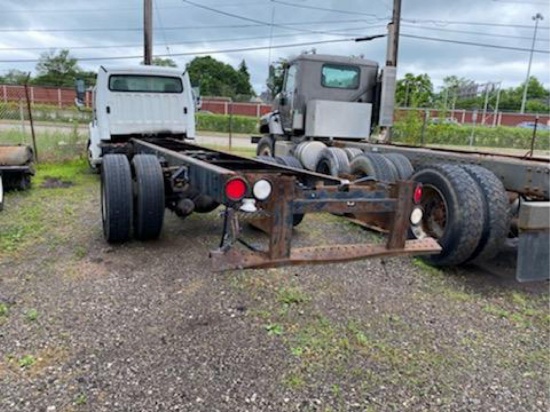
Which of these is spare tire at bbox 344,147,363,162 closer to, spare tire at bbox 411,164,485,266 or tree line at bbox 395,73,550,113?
spare tire at bbox 411,164,485,266

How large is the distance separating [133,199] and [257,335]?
2366 millimetres

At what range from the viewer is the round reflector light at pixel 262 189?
2.85m

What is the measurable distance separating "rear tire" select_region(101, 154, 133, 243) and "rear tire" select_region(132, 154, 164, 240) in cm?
10

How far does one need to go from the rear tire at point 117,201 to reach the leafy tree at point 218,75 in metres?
67.6

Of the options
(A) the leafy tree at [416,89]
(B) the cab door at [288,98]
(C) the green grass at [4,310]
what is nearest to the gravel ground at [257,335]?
(C) the green grass at [4,310]

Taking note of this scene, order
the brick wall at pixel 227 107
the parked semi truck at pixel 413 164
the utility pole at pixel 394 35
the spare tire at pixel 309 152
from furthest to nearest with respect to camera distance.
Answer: the brick wall at pixel 227 107, the utility pole at pixel 394 35, the spare tire at pixel 309 152, the parked semi truck at pixel 413 164

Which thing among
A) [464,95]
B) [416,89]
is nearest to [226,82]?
[464,95]

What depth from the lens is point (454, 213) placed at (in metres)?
4.28

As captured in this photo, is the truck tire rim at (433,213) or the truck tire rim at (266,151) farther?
the truck tire rim at (266,151)

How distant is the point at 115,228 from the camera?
4656mm

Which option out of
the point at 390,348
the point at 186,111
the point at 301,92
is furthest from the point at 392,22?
the point at 390,348

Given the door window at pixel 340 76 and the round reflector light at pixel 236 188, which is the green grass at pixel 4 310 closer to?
the round reflector light at pixel 236 188

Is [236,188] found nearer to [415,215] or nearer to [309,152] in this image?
[415,215]

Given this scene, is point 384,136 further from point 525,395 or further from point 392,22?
point 525,395
